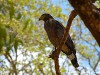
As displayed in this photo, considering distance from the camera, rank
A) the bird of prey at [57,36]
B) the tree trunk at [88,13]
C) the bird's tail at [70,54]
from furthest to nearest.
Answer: the bird of prey at [57,36]
the bird's tail at [70,54]
the tree trunk at [88,13]

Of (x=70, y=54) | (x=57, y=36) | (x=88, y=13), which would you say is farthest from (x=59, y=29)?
(x=88, y=13)

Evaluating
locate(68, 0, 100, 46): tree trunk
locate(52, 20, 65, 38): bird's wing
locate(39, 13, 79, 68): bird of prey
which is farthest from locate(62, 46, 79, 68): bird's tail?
locate(68, 0, 100, 46): tree trunk

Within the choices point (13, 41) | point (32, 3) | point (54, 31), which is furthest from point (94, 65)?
point (13, 41)

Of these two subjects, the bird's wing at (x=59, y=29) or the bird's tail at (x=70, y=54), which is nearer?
the bird's tail at (x=70, y=54)

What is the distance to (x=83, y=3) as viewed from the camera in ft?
6.31

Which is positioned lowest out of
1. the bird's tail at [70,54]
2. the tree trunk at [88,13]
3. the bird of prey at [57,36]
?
the tree trunk at [88,13]

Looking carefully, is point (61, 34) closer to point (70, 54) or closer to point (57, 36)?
point (57, 36)

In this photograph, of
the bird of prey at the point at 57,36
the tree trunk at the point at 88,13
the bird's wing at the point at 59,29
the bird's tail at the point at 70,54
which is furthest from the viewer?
the bird's wing at the point at 59,29

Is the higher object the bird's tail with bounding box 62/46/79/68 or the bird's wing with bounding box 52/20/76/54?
the bird's wing with bounding box 52/20/76/54

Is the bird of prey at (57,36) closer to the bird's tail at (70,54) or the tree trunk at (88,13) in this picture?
the bird's tail at (70,54)

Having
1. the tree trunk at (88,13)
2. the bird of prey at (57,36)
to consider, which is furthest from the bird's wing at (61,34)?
the tree trunk at (88,13)

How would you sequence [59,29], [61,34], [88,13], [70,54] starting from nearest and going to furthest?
[88,13]
[70,54]
[61,34]
[59,29]

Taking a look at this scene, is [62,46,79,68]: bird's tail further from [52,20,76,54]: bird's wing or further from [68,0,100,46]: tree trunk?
[68,0,100,46]: tree trunk

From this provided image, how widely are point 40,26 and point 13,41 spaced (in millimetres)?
14066
